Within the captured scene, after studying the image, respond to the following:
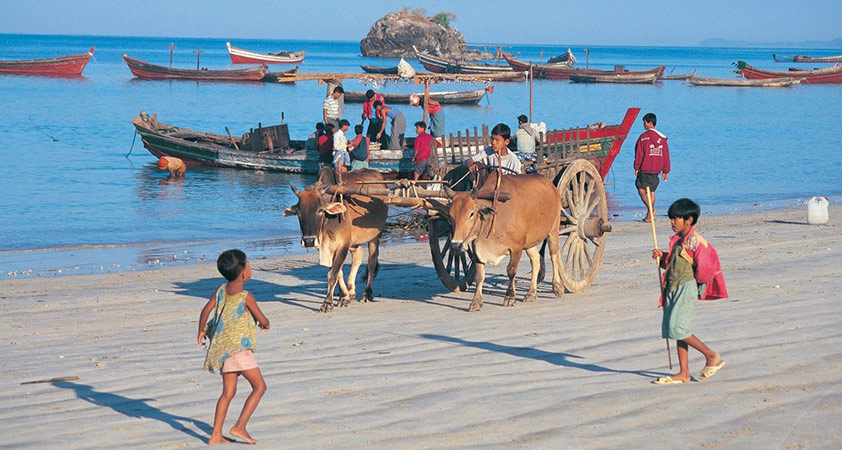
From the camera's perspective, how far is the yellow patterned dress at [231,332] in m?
6.43

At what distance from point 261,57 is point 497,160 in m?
106

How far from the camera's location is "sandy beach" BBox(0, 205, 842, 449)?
671cm

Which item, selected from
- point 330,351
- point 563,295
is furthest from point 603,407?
point 563,295

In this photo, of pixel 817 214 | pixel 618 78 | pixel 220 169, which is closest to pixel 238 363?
pixel 817 214

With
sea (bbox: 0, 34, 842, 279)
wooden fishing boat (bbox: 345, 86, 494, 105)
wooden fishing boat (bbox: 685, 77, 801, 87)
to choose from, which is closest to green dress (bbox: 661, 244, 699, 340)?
sea (bbox: 0, 34, 842, 279)

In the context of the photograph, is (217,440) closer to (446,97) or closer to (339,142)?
(339,142)

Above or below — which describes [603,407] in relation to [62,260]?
above

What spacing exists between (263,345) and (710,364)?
13.6ft

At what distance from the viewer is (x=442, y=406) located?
7.26 m

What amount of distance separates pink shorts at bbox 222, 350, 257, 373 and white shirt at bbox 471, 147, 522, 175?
5465mm

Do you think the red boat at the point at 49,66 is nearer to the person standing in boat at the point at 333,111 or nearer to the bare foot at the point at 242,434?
the person standing in boat at the point at 333,111

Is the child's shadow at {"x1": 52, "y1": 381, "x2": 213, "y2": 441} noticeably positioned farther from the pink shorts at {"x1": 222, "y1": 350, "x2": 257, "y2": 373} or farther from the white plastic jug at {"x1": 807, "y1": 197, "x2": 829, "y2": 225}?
the white plastic jug at {"x1": 807, "y1": 197, "x2": 829, "y2": 225}

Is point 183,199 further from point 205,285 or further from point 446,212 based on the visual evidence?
point 446,212

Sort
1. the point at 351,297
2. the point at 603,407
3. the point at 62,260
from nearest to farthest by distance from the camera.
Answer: the point at 603,407 → the point at 351,297 → the point at 62,260
